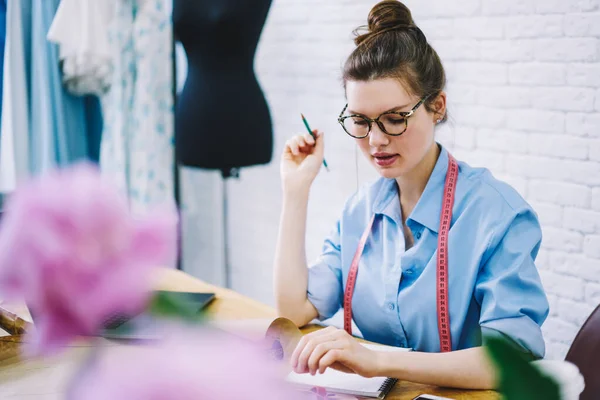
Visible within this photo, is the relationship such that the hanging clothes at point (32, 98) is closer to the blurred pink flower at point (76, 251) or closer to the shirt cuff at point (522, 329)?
the shirt cuff at point (522, 329)

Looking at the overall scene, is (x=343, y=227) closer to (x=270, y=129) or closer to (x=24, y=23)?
(x=270, y=129)

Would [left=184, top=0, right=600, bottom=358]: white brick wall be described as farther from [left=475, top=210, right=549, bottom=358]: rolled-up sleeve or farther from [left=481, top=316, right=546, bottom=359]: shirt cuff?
[left=481, top=316, right=546, bottom=359]: shirt cuff

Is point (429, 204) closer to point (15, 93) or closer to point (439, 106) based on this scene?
point (439, 106)

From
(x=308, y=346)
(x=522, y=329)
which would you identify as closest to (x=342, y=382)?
(x=308, y=346)

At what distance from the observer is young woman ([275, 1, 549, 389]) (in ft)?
4.68

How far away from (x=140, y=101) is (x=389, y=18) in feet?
5.67

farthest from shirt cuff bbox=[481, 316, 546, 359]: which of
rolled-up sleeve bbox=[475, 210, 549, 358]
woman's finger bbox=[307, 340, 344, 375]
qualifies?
woman's finger bbox=[307, 340, 344, 375]

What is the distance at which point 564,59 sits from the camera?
2.23 meters

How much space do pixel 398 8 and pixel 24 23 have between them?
6.11 ft

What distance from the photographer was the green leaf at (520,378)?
0.25m

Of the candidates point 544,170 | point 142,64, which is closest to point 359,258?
point 544,170

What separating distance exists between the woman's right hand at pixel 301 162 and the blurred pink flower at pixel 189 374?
154cm

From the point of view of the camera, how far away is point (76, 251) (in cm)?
26

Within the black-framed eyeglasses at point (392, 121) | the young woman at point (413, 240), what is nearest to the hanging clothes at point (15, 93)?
the young woman at point (413, 240)
